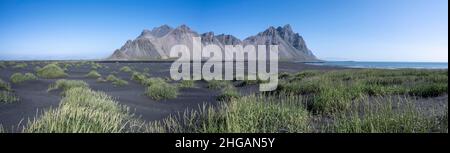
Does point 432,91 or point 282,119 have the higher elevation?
point 432,91

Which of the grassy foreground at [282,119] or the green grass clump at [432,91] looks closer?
the grassy foreground at [282,119]

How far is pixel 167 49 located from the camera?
5650 inches

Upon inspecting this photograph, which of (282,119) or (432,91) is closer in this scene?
(282,119)

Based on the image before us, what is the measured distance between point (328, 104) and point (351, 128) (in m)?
3.04

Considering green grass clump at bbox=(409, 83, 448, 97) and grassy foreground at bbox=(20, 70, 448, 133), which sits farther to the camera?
green grass clump at bbox=(409, 83, 448, 97)

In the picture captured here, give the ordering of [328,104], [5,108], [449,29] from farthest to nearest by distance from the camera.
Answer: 1. [5,108]
2. [328,104]
3. [449,29]

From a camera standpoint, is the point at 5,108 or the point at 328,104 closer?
the point at 328,104

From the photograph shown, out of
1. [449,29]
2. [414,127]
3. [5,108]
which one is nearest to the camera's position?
[449,29]
